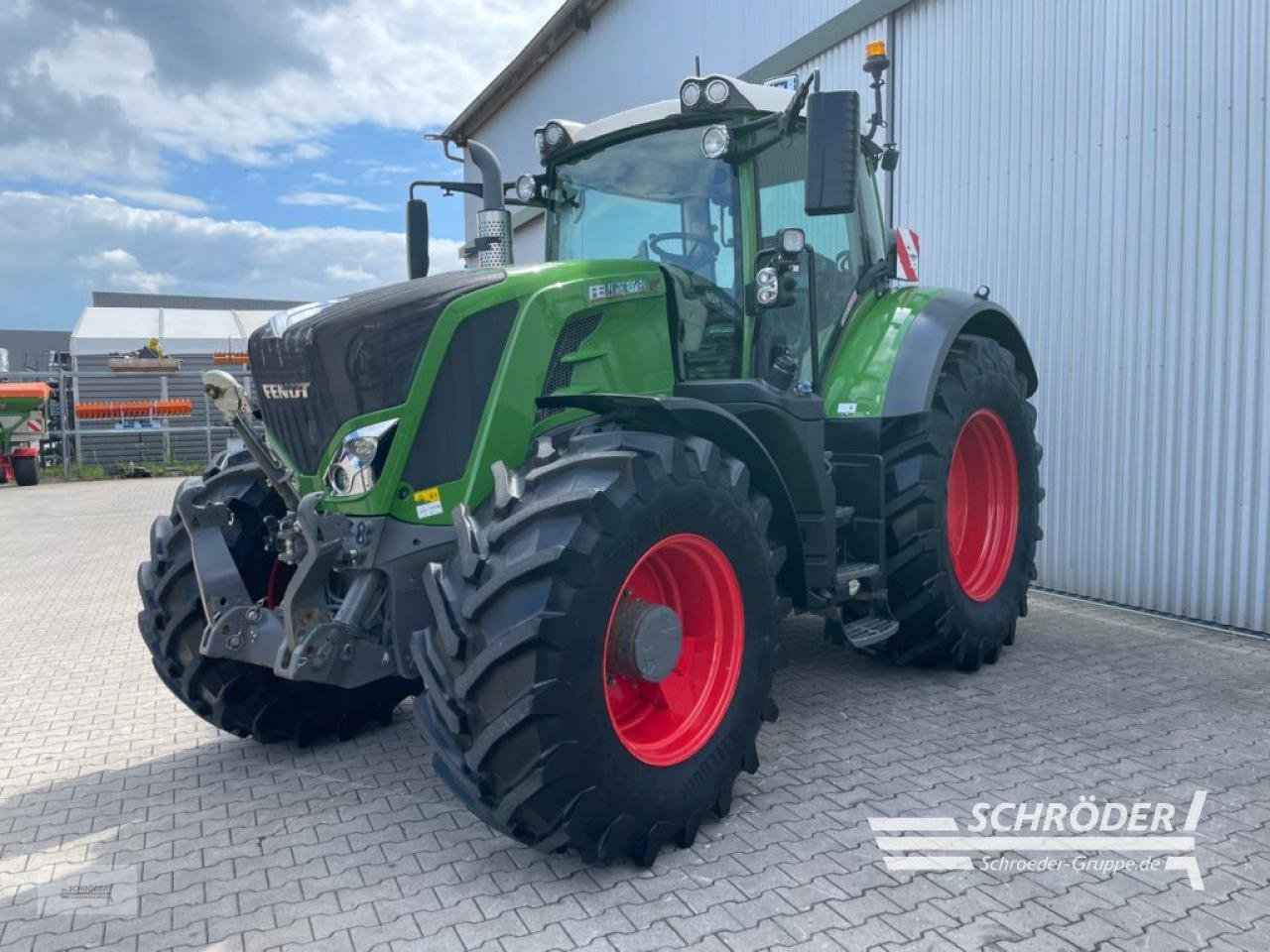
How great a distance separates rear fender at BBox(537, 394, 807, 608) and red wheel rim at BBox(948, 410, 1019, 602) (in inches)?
64.1

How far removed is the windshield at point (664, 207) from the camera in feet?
13.3

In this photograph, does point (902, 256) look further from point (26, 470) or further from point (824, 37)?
point (26, 470)

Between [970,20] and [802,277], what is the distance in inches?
146

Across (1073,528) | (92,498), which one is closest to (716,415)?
(1073,528)

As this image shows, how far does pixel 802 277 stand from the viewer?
14.4 feet

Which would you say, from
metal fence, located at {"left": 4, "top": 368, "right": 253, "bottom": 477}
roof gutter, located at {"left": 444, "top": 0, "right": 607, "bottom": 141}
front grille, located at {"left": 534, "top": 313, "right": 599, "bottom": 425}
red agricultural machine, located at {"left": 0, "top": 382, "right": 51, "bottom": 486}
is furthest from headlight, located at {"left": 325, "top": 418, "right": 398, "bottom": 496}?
metal fence, located at {"left": 4, "top": 368, "right": 253, "bottom": 477}

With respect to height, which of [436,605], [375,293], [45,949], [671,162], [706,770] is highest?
[671,162]

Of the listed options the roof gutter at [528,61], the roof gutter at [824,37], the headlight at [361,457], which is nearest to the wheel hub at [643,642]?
the headlight at [361,457]

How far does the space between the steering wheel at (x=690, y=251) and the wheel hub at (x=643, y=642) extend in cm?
165

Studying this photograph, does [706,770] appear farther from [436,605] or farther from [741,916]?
[436,605]

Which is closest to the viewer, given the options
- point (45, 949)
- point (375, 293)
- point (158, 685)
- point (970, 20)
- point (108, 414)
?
point (45, 949)

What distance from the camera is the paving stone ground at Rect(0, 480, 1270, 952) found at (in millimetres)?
2631

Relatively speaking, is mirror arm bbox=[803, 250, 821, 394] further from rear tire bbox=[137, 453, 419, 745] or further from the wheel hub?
rear tire bbox=[137, 453, 419, 745]

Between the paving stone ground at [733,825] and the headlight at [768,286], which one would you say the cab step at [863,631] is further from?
the headlight at [768,286]
